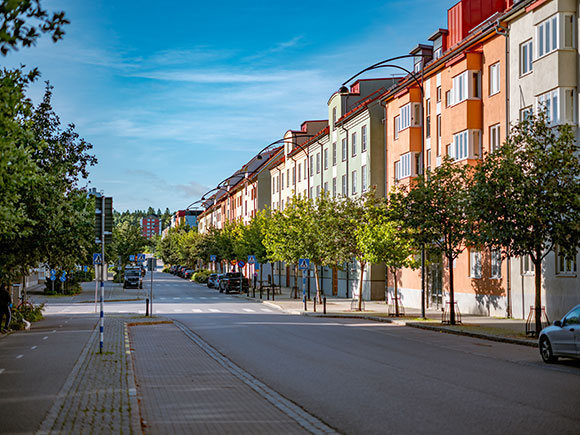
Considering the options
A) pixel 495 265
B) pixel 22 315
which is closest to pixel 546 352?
pixel 495 265

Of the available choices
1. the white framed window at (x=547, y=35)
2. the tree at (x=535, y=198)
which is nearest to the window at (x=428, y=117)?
the white framed window at (x=547, y=35)

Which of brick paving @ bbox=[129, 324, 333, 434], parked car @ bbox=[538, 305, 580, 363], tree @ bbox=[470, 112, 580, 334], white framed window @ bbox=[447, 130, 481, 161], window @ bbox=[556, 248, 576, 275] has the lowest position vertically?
brick paving @ bbox=[129, 324, 333, 434]

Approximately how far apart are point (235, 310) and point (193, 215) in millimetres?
159438

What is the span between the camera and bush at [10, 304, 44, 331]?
25.7 meters

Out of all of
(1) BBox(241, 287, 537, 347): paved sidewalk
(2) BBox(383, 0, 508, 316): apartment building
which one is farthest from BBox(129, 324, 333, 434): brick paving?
(2) BBox(383, 0, 508, 316): apartment building

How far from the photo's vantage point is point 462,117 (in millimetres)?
31812

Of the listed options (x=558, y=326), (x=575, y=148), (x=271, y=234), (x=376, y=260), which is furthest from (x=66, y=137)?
(x=558, y=326)

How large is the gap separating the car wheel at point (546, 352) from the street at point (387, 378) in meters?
0.23

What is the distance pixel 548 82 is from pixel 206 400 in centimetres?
1990

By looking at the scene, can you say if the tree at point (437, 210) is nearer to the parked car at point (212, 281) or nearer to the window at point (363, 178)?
the window at point (363, 178)

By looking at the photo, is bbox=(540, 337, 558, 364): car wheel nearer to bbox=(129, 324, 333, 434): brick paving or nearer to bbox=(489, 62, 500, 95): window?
bbox=(129, 324, 333, 434): brick paving

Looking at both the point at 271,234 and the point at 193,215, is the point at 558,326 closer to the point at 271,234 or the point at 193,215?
the point at 271,234

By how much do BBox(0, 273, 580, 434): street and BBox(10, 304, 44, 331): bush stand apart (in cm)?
230

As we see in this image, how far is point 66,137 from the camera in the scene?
3288 centimetres
